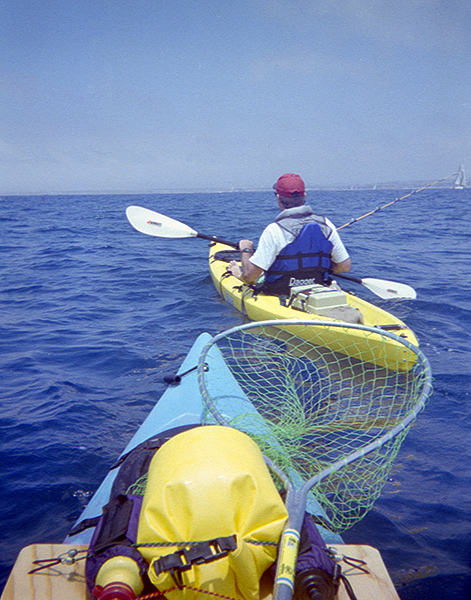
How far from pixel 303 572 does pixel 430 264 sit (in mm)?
8467

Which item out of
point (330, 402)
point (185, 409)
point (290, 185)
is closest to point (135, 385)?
point (185, 409)

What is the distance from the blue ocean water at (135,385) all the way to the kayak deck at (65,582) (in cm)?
62

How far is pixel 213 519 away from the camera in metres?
1.15

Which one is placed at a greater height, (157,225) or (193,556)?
(157,225)

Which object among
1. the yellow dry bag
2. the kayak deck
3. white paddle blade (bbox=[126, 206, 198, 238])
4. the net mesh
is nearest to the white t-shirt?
the net mesh

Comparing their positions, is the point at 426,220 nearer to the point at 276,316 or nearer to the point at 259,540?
the point at 276,316

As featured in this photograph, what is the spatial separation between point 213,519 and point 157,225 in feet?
19.1

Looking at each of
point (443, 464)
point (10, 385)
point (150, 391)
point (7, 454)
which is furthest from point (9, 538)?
point (443, 464)

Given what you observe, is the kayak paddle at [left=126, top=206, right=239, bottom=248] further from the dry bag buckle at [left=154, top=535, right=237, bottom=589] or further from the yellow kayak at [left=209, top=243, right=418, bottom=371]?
the dry bag buckle at [left=154, top=535, right=237, bottom=589]

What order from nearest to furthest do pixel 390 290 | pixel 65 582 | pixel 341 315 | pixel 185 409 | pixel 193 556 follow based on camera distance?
pixel 193 556, pixel 65 582, pixel 185 409, pixel 341 315, pixel 390 290

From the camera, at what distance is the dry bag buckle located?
112cm

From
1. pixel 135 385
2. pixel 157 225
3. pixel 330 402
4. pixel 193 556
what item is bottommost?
pixel 135 385

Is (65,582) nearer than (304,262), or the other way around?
(65,582)

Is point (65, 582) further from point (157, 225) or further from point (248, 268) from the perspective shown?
point (157, 225)
